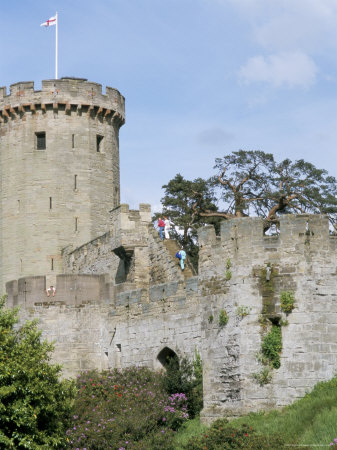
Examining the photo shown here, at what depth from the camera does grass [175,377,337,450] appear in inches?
829

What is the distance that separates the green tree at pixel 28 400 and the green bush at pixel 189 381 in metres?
3.50

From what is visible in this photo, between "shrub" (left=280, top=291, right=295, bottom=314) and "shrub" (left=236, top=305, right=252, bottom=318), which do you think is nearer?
"shrub" (left=280, top=291, right=295, bottom=314)

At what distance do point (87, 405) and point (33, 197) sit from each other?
715 inches

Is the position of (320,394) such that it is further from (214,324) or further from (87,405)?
(87,405)

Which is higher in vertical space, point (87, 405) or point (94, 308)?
point (94, 308)

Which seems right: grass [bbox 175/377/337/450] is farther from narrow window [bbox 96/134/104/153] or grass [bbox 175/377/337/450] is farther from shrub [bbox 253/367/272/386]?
narrow window [bbox 96/134/104/153]

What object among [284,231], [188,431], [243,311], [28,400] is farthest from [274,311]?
[28,400]

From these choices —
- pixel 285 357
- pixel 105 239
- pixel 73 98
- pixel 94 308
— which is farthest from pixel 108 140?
pixel 285 357

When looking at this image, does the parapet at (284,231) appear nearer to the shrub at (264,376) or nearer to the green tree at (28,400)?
the shrub at (264,376)

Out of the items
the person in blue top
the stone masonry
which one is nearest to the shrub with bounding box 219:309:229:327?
the stone masonry

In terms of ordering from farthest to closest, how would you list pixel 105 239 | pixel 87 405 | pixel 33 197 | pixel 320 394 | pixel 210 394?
pixel 33 197
pixel 105 239
pixel 87 405
pixel 210 394
pixel 320 394

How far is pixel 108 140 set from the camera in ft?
148

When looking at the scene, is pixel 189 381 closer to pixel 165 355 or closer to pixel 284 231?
pixel 165 355

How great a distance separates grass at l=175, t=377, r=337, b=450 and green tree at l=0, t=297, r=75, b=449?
4410mm
